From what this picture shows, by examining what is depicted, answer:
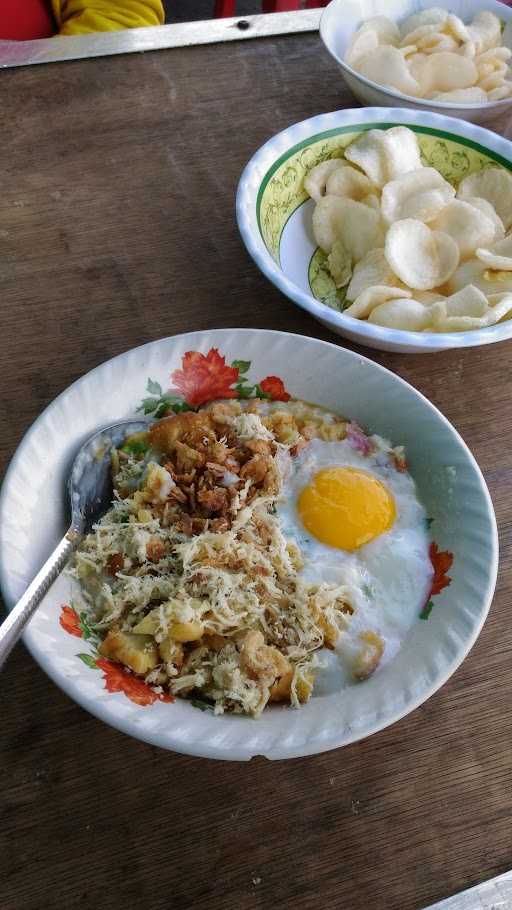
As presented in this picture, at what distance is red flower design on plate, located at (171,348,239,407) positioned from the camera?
1069 mm

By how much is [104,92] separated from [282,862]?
1.69 meters

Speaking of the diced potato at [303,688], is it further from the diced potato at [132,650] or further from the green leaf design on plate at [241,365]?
the green leaf design on plate at [241,365]

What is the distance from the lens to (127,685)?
79cm

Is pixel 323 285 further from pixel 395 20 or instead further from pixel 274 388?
pixel 395 20

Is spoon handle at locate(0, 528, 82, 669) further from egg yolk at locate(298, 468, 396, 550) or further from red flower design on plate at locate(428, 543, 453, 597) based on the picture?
red flower design on plate at locate(428, 543, 453, 597)

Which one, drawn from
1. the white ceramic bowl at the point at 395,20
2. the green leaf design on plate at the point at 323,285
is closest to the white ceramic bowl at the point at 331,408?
the green leaf design on plate at the point at 323,285

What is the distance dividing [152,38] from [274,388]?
1256 mm

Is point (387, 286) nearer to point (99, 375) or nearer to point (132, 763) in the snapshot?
point (99, 375)

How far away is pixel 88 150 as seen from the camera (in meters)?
1.60

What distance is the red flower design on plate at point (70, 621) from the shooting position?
32.7 inches

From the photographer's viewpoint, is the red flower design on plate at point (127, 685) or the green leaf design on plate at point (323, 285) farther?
the green leaf design on plate at point (323, 285)

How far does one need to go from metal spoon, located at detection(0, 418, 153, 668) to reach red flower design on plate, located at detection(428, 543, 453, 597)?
1.49 feet

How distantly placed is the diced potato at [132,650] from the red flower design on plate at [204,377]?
39 centimetres

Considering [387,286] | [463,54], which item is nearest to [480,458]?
[387,286]
